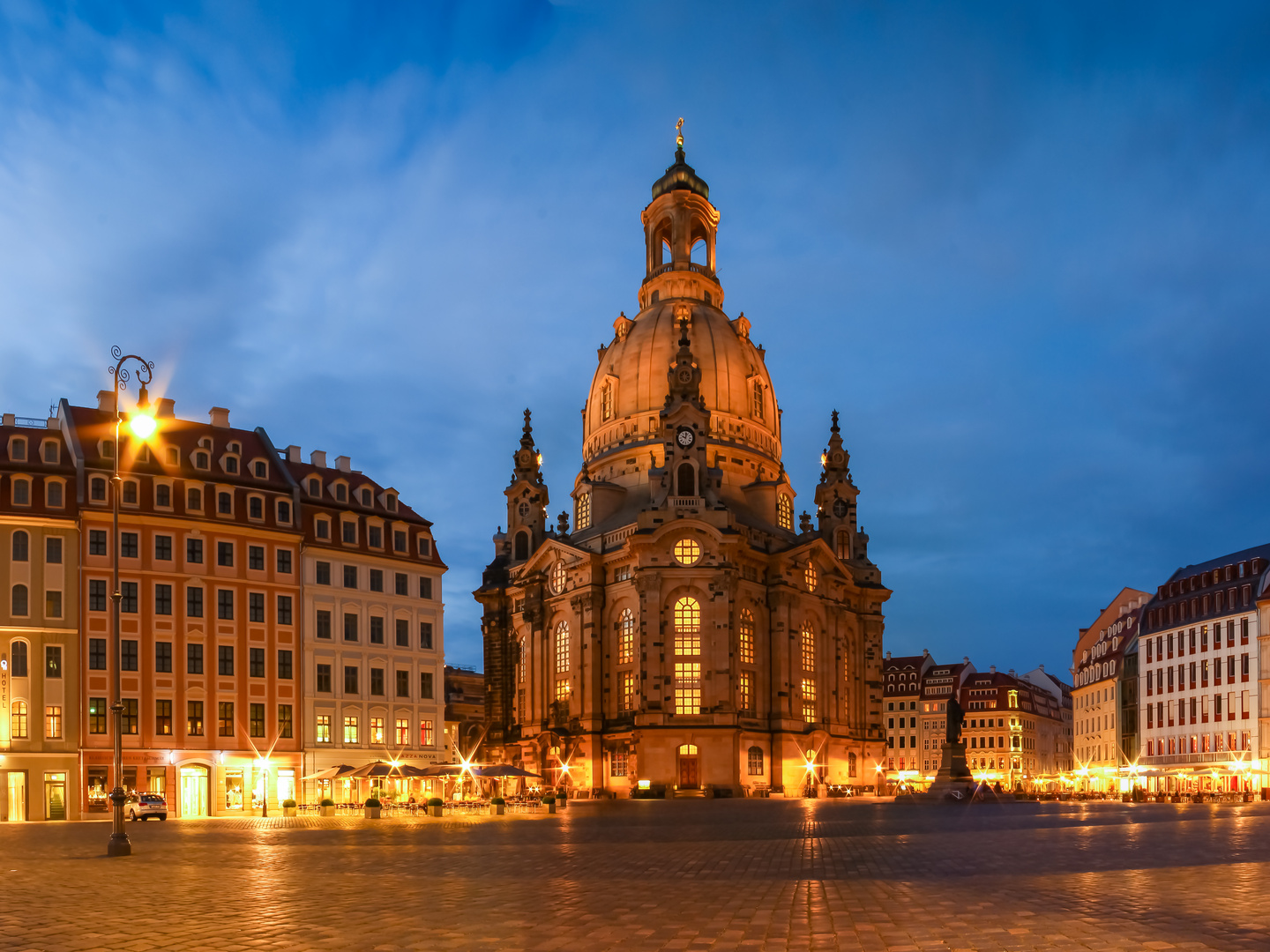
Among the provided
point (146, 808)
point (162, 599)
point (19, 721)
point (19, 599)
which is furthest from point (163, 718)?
point (146, 808)

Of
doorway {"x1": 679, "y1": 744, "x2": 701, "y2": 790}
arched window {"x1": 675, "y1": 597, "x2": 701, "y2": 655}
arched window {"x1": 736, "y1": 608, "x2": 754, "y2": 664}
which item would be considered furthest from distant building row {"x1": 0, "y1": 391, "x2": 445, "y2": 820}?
arched window {"x1": 736, "y1": 608, "x2": 754, "y2": 664}

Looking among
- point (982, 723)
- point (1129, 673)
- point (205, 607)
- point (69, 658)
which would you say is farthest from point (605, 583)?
point (982, 723)

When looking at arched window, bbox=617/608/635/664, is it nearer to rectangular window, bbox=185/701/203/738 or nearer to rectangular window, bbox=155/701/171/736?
rectangular window, bbox=185/701/203/738

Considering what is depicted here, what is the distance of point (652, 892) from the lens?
18938 millimetres

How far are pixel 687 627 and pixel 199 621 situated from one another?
4041cm

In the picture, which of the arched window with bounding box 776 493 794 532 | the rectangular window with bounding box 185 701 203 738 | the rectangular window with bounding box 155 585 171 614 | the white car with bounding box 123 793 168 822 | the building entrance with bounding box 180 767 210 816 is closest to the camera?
the white car with bounding box 123 793 168 822

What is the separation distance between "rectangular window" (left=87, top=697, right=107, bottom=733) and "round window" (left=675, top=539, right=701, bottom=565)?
4486cm

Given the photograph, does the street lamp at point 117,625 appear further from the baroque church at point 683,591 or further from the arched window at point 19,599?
the baroque church at point 683,591

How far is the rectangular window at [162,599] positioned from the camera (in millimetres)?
68438

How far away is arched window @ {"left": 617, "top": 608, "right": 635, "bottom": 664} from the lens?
331 ft

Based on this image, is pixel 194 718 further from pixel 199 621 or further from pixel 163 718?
pixel 199 621

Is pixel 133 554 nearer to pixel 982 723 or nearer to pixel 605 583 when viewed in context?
pixel 605 583

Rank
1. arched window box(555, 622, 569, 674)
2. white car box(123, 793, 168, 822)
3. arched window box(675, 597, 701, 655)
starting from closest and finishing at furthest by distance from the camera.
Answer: white car box(123, 793, 168, 822) < arched window box(675, 597, 701, 655) < arched window box(555, 622, 569, 674)

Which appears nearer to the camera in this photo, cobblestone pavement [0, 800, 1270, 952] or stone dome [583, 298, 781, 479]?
cobblestone pavement [0, 800, 1270, 952]
